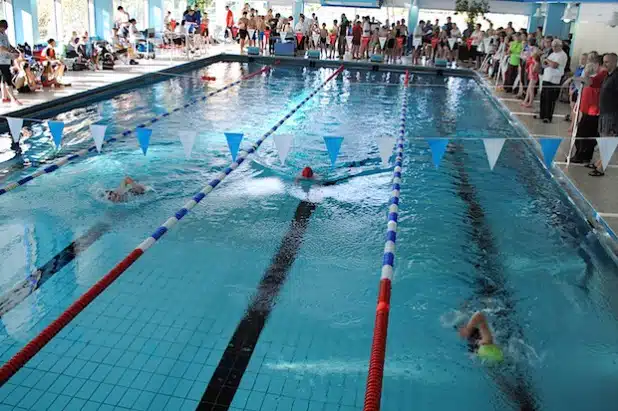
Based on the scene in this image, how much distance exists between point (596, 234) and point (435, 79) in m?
11.7

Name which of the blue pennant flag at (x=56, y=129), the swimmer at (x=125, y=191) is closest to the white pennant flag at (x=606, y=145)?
the swimmer at (x=125, y=191)

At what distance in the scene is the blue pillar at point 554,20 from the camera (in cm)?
1908

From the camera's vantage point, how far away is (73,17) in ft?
53.5

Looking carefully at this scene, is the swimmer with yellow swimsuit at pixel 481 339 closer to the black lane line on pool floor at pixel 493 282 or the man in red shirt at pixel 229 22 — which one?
the black lane line on pool floor at pixel 493 282

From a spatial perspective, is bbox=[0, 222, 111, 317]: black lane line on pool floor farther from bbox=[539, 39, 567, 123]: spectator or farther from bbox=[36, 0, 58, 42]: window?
bbox=[36, 0, 58, 42]: window

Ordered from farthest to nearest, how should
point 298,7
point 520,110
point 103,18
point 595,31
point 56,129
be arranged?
1. point 298,7
2. point 103,18
3. point 595,31
4. point 520,110
5. point 56,129

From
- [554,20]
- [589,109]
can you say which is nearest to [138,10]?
[554,20]

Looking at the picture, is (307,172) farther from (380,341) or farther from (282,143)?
(380,341)

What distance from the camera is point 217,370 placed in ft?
11.7

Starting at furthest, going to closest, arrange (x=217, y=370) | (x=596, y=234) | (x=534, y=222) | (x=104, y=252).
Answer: (x=534, y=222) < (x=596, y=234) < (x=104, y=252) < (x=217, y=370)

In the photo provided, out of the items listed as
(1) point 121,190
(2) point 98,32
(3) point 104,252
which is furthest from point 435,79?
(3) point 104,252

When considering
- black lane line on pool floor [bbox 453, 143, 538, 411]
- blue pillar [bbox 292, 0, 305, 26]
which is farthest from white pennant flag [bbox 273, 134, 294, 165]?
blue pillar [bbox 292, 0, 305, 26]

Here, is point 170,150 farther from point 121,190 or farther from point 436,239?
point 436,239

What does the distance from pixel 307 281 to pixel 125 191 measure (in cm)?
252
